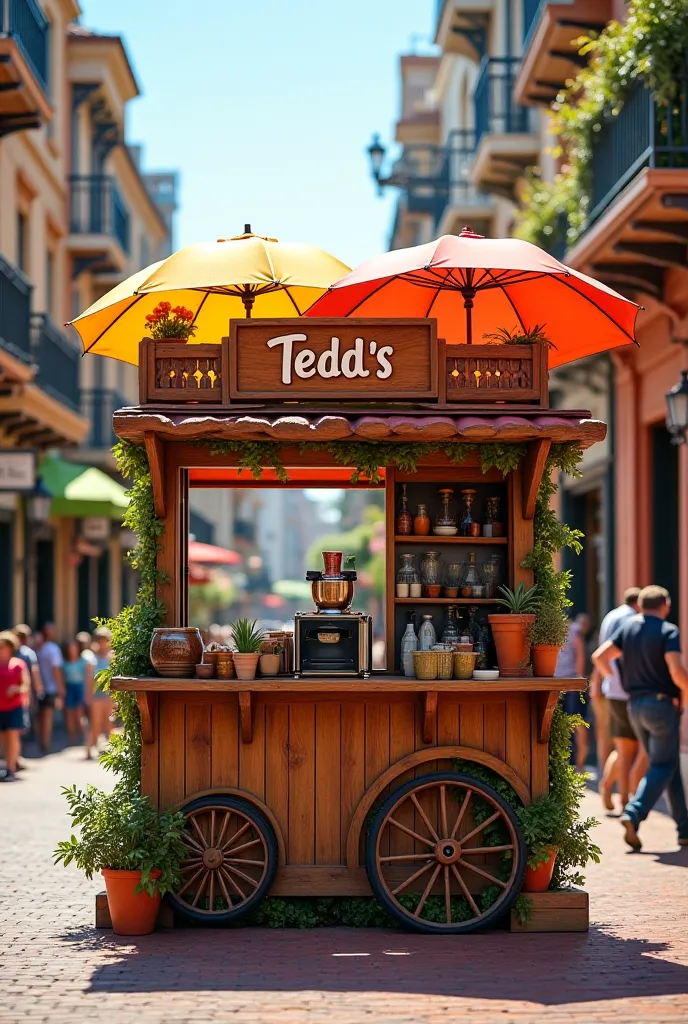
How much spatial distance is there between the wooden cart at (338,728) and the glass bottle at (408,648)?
A: 10 cm

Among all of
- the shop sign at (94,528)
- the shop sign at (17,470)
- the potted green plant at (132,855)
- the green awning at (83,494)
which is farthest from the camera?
the shop sign at (94,528)

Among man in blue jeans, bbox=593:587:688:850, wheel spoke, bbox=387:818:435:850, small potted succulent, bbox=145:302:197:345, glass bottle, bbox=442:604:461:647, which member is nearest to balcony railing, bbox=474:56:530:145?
man in blue jeans, bbox=593:587:688:850

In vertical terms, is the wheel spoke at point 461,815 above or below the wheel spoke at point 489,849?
above

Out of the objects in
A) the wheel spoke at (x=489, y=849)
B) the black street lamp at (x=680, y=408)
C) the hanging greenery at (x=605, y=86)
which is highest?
the hanging greenery at (x=605, y=86)

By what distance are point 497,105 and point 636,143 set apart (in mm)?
10599

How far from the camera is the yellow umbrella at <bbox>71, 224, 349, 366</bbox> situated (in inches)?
399

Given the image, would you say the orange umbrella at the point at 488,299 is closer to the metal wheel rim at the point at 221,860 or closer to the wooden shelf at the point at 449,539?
the wooden shelf at the point at 449,539

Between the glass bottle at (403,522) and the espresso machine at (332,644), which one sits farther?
the glass bottle at (403,522)

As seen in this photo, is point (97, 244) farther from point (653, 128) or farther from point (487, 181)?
point (653, 128)

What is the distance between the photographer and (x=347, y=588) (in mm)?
9133

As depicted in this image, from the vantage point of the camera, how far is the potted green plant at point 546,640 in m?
8.98

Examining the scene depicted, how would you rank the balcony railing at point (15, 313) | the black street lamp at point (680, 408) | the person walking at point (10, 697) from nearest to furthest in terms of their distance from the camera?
the black street lamp at point (680, 408) < the person walking at point (10, 697) < the balcony railing at point (15, 313)

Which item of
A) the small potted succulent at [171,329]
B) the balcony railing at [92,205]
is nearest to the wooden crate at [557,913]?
the small potted succulent at [171,329]

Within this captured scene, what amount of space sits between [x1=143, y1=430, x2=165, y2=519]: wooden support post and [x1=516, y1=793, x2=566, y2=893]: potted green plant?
269 centimetres
